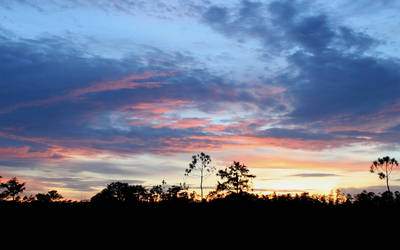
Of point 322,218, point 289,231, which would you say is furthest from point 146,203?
point 322,218

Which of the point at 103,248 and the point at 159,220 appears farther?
the point at 159,220

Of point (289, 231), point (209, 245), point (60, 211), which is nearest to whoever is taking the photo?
point (209, 245)

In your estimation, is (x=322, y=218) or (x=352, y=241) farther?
(x=322, y=218)

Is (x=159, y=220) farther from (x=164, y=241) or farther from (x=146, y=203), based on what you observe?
(x=146, y=203)

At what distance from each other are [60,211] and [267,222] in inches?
321

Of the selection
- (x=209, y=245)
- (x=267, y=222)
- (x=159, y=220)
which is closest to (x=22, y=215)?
(x=159, y=220)

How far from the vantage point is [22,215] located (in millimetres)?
11938

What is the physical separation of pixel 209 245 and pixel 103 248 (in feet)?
10.8

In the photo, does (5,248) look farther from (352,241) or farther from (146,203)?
(352,241)

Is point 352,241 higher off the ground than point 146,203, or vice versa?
point 146,203

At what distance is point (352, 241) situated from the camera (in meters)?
10.4

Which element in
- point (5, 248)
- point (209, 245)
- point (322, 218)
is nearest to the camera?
point (5, 248)

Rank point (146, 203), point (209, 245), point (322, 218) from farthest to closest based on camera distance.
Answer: point (146, 203) < point (322, 218) < point (209, 245)

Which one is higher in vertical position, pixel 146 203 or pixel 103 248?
pixel 146 203
